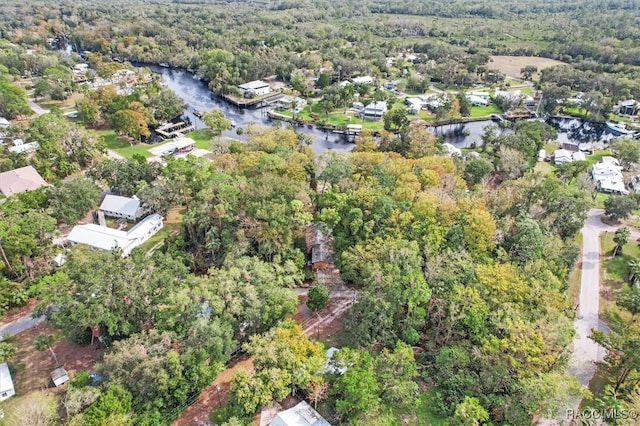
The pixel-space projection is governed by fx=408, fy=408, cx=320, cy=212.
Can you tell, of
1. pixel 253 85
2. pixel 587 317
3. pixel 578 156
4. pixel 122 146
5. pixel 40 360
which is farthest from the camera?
pixel 253 85

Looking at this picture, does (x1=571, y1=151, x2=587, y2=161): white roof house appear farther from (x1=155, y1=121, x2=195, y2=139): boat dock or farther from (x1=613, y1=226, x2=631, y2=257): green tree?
(x1=155, y1=121, x2=195, y2=139): boat dock

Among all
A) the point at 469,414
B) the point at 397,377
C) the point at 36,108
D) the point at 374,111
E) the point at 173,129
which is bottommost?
the point at 469,414

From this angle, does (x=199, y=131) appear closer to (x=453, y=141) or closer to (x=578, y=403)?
(x=453, y=141)

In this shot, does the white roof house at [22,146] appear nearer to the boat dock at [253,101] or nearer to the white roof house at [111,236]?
the white roof house at [111,236]

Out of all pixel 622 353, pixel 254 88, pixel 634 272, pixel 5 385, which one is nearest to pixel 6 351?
pixel 5 385

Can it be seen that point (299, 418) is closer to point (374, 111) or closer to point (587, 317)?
point (587, 317)

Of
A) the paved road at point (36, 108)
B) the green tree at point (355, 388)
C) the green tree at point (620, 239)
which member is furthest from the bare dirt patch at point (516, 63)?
the paved road at point (36, 108)

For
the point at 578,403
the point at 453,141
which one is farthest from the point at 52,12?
the point at 578,403

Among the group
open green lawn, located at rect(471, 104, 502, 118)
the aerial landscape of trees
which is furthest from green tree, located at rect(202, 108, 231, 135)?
open green lawn, located at rect(471, 104, 502, 118)
